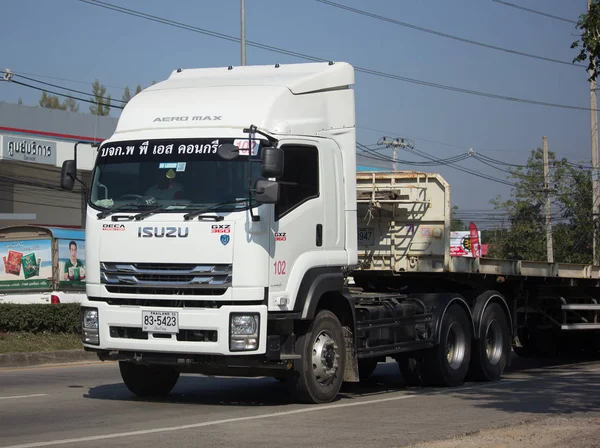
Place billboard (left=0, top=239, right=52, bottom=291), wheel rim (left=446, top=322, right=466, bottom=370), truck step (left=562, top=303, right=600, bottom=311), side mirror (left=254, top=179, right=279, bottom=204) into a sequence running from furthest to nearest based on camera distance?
1. billboard (left=0, top=239, right=52, bottom=291)
2. truck step (left=562, top=303, right=600, bottom=311)
3. wheel rim (left=446, top=322, right=466, bottom=370)
4. side mirror (left=254, top=179, right=279, bottom=204)

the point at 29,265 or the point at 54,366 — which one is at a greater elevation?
the point at 29,265

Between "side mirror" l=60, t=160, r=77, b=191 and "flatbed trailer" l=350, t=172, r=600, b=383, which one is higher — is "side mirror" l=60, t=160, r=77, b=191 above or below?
above

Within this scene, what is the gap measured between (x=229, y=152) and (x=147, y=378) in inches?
125

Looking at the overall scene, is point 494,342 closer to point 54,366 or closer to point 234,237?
point 234,237

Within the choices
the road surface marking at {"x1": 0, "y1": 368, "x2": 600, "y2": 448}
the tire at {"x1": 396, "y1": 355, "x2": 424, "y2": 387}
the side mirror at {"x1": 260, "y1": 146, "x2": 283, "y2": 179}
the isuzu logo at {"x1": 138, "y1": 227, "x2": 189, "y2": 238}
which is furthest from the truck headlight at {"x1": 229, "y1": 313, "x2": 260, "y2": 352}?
the tire at {"x1": 396, "y1": 355, "x2": 424, "y2": 387}

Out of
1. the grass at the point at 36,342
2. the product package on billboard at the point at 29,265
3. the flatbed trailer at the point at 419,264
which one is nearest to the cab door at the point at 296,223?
the flatbed trailer at the point at 419,264

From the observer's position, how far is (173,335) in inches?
391

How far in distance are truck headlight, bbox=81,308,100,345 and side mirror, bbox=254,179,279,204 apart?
225 cm

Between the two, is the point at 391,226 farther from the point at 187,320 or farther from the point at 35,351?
the point at 35,351

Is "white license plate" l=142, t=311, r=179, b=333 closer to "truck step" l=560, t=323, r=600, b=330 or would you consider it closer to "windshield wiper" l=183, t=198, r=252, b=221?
"windshield wiper" l=183, t=198, r=252, b=221

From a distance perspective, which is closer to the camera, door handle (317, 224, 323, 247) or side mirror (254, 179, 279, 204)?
side mirror (254, 179, 279, 204)

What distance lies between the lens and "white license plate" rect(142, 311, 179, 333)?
9.86 m

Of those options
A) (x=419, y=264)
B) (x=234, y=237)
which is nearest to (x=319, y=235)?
(x=234, y=237)

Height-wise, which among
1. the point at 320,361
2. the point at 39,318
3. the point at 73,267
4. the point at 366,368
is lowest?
the point at 366,368
